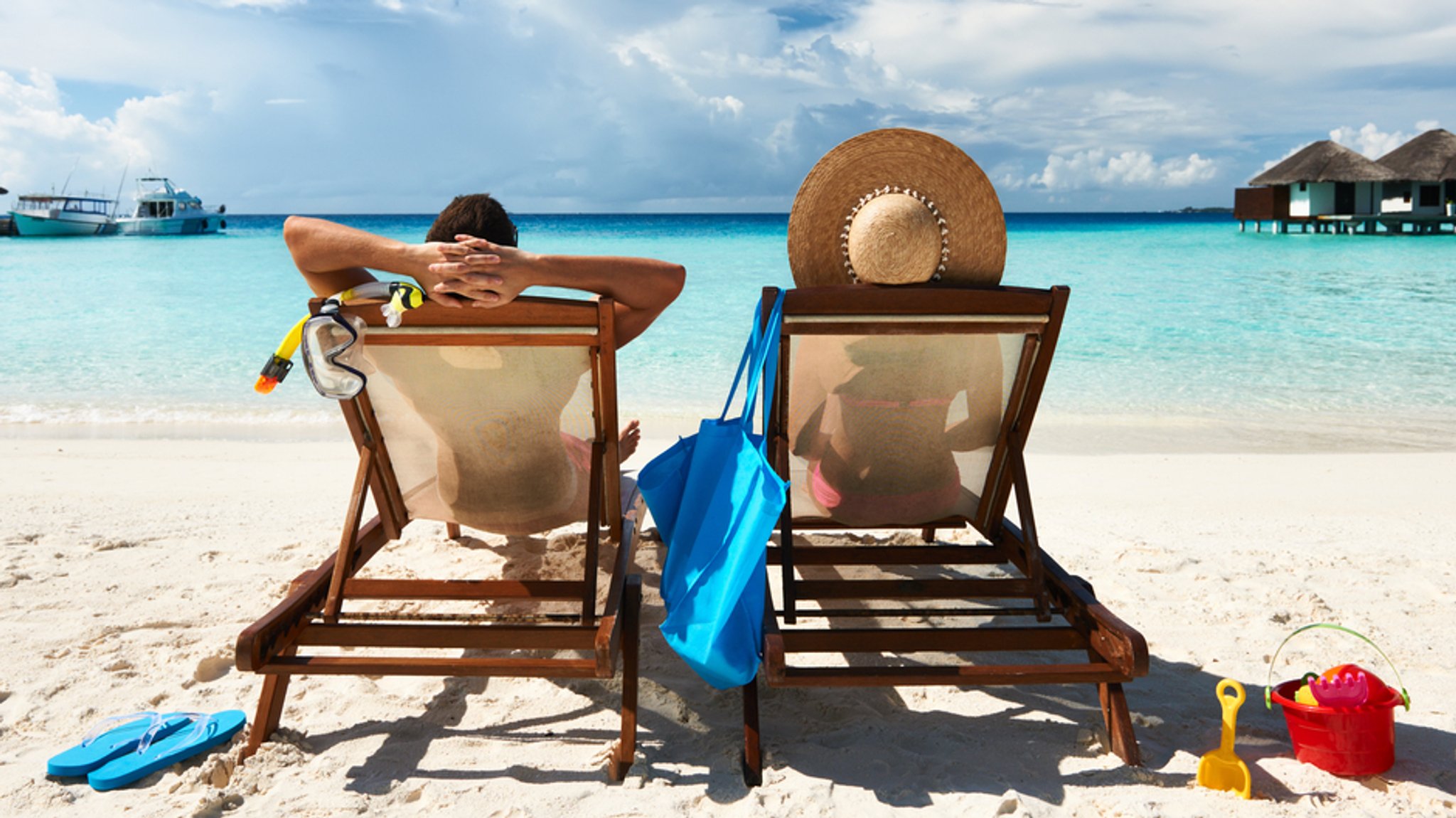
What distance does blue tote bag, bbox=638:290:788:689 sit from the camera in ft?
6.40

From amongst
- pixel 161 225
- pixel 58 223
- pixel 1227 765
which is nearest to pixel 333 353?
pixel 1227 765

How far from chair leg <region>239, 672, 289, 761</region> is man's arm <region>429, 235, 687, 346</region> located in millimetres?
963

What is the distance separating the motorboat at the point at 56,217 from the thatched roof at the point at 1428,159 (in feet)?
177

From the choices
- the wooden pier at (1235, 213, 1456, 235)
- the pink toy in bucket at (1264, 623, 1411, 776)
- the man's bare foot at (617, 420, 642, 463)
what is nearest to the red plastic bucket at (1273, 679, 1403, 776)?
the pink toy in bucket at (1264, 623, 1411, 776)

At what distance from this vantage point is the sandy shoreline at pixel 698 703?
1.96 metres

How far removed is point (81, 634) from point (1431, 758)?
3521 mm

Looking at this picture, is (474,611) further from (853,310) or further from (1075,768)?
(1075,768)

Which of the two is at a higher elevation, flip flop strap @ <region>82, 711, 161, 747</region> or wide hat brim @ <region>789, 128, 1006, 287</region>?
wide hat brim @ <region>789, 128, 1006, 287</region>

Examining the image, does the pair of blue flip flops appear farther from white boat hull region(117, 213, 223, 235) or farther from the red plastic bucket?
white boat hull region(117, 213, 223, 235)

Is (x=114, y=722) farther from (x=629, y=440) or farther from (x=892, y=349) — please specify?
(x=892, y=349)

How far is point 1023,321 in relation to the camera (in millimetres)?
2324

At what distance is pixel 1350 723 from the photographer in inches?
78.7

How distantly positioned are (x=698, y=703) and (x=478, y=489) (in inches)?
32.9

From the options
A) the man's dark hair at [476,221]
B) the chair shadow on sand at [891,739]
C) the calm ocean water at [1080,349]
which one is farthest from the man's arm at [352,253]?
the calm ocean water at [1080,349]
